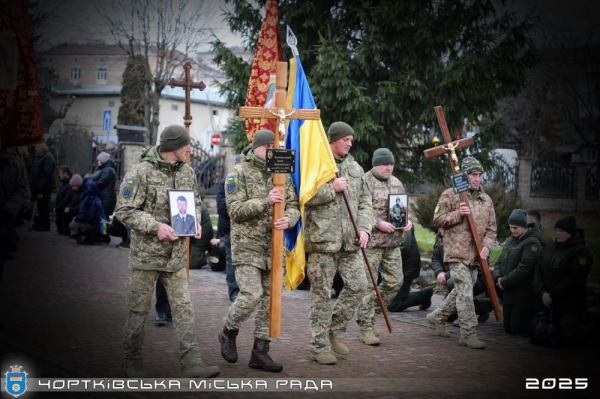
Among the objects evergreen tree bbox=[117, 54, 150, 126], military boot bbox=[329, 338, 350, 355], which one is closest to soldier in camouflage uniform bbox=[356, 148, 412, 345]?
military boot bbox=[329, 338, 350, 355]

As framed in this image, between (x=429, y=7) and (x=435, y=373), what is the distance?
12471 mm

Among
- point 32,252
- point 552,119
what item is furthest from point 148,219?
point 552,119

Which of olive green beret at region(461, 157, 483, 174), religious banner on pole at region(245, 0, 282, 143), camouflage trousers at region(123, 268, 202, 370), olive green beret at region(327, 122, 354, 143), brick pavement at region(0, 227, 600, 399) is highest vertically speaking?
religious banner on pole at region(245, 0, 282, 143)

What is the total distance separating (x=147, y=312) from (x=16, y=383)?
3.86ft

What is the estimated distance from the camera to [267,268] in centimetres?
670

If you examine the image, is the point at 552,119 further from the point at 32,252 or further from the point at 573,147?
the point at 32,252

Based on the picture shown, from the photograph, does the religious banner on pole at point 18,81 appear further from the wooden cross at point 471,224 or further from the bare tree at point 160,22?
the bare tree at point 160,22

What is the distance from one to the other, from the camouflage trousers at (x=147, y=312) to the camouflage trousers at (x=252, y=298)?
0.52m

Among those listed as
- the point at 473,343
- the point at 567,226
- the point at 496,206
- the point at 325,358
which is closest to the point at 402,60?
the point at 496,206

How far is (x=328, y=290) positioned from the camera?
7.09 metres

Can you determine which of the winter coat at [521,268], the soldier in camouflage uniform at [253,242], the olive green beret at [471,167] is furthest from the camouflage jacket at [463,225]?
the soldier in camouflage uniform at [253,242]

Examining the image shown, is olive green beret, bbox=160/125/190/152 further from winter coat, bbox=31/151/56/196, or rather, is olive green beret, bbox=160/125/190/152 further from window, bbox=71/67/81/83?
window, bbox=71/67/81/83

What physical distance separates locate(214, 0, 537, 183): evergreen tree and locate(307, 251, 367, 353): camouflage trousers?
9.93 meters

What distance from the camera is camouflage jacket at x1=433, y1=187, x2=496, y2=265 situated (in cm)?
812
